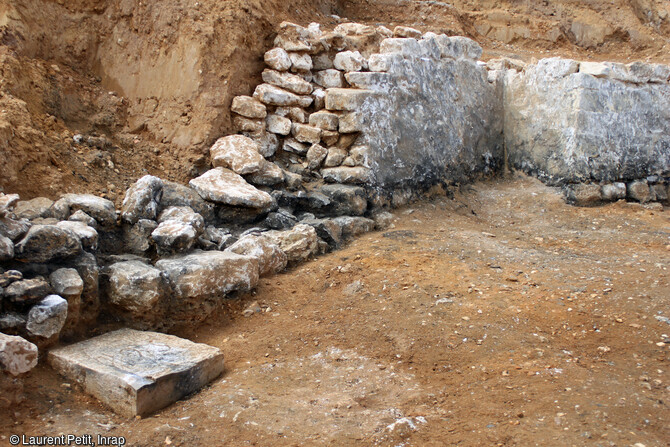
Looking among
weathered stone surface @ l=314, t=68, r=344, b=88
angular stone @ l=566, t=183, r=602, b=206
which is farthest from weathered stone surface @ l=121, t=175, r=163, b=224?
angular stone @ l=566, t=183, r=602, b=206

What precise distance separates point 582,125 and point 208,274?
4.49 meters

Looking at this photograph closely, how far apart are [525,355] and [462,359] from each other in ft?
1.14

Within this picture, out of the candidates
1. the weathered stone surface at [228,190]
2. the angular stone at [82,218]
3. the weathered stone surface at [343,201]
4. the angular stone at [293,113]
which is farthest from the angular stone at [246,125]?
the angular stone at [82,218]

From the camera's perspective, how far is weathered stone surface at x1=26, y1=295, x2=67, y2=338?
3.09 m

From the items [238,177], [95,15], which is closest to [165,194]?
[238,177]

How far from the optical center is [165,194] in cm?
444

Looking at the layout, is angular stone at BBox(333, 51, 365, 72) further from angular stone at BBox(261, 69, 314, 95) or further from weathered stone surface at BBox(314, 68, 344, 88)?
angular stone at BBox(261, 69, 314, 95)

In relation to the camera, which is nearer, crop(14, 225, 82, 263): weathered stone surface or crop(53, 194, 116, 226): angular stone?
crop(14, 225, 82, 263): weathered stone surface

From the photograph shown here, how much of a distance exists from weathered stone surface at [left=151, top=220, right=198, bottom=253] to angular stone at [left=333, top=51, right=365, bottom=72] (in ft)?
8.58

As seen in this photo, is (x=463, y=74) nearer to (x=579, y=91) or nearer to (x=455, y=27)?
(x=579, y=91)

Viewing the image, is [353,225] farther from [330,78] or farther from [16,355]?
[16,355]

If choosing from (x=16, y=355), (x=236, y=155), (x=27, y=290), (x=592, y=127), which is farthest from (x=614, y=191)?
(x=16, y=355)

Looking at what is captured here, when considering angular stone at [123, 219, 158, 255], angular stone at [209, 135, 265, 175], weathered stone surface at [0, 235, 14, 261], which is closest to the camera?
weathered stone surface at [0, 235, 14, 261]

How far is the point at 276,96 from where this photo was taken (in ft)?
18.0
